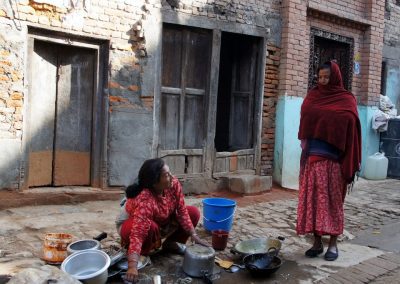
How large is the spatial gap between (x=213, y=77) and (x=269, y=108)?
1.36m

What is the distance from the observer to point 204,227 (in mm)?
5270

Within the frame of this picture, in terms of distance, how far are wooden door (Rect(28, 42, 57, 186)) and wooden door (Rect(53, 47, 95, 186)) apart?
0.08 m

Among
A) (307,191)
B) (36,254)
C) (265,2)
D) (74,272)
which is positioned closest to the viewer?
(74,272)

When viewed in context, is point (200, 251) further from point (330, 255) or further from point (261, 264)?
point (330, 255)

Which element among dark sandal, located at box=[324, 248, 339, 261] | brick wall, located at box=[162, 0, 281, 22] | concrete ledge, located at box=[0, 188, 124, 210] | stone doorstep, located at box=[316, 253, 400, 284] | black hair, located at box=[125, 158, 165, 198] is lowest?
stone doorstep, located at box=[316, 253, 400, 284]

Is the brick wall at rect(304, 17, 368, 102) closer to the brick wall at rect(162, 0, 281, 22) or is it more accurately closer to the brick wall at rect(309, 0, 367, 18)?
the brick wall at rect(309, 0, 367, 18)

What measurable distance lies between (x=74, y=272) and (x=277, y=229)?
113 inches

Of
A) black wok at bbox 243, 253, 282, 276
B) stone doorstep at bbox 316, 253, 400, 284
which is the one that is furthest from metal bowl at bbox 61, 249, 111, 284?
stone doorstep at bbox 316, 253, 400, 284

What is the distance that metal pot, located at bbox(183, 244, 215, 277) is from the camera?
3.92 meters

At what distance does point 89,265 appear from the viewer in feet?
11.9

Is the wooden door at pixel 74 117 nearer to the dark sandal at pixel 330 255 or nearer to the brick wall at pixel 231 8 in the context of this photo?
the brick wall at pixel 231 8

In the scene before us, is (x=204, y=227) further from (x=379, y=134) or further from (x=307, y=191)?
(x=379, y=134)

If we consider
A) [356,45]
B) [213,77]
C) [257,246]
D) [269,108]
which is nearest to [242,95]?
[269,108]

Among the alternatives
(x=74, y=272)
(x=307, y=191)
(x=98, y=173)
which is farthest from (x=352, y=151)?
(x=98, y=173)
